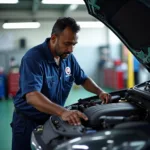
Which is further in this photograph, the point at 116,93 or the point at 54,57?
the point at 116,93

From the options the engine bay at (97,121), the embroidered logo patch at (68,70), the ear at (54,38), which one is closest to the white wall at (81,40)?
the embroidered logo patch at (68,70)

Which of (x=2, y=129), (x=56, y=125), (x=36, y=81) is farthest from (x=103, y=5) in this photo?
(x=2, y=129)

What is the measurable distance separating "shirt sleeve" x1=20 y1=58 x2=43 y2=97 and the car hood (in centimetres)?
65

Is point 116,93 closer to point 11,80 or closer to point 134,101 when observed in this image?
point 134,101

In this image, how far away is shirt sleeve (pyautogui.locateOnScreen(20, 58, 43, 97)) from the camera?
6.65 ft

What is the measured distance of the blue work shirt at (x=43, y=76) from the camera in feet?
6.81

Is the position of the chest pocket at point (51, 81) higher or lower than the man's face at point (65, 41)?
lower

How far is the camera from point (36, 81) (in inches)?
80.7

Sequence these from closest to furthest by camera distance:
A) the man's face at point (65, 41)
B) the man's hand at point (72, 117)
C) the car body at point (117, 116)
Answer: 1. the car body at point (117, 116)
2. the man's hand at point (72, 117)
3. the man's face at point (65, 41)

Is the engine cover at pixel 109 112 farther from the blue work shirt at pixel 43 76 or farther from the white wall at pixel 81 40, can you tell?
the white wall at pixel 81 40

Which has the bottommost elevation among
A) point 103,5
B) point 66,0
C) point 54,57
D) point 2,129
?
point 2,129

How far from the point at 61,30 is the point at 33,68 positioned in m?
0.39

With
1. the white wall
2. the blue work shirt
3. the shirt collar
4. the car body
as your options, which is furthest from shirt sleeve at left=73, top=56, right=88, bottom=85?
the white wall

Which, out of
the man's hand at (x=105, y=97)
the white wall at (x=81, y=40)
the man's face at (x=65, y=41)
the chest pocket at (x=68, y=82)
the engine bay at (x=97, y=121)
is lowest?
the engine bay at (x=97, y=121)
